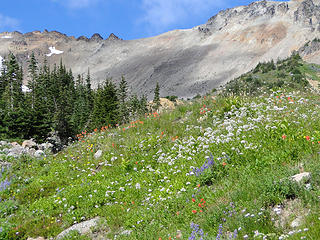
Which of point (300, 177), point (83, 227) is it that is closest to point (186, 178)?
point (83, 227)

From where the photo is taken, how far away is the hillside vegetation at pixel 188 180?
16.3 ft

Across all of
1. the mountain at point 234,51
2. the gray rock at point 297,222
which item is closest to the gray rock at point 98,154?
the gray rock at point 297,222

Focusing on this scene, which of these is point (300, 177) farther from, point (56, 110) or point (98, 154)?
point (56, 110)

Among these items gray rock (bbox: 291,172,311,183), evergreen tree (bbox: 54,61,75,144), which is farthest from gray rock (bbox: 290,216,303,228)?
evergreen tree (bbox: 54,61,75,144)

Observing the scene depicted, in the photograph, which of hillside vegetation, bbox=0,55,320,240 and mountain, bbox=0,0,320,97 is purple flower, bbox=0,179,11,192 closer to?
hillside vegetation, bbox=0,55,320,240

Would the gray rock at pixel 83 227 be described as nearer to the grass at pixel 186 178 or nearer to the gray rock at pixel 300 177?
the grass at pixel 186 178

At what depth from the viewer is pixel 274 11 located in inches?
7382

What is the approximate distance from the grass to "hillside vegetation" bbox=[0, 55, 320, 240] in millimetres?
28

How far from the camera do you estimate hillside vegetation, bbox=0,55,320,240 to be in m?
4.96

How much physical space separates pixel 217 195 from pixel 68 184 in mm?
6256

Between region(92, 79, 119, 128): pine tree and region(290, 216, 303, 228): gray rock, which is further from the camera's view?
region(92, 79, 119, 128): pine tree

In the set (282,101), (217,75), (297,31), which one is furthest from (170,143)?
(297,31)

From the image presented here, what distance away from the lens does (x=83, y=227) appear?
7258mm

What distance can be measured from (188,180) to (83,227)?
3.18 metres
